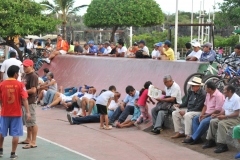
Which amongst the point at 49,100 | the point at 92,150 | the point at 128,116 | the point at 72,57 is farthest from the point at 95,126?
the point at 72,57

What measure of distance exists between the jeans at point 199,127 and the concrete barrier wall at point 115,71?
306 cm

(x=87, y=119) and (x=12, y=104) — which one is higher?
(x=12, y=104)

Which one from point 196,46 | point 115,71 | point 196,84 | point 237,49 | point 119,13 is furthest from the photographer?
point 119,13

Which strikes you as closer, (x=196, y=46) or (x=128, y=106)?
(x=128, y=106)

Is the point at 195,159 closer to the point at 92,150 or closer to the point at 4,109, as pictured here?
the point at 92,150

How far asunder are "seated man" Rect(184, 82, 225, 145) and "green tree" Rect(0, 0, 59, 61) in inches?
480

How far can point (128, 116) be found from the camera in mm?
12984

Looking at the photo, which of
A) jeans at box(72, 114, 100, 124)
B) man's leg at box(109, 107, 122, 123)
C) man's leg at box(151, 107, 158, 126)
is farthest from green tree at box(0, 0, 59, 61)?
man's leg at box(151, 107, 158, 126)

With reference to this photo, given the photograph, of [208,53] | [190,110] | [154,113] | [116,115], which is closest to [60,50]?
[116,115]

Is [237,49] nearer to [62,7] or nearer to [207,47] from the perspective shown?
[207,47]

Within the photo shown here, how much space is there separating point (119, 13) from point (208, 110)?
23.9 m

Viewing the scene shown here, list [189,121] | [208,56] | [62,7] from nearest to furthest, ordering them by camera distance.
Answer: [189,121] → [208,56] → [62,7]

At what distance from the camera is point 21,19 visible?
67.8 ft

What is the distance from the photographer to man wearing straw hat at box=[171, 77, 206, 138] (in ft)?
34.3
